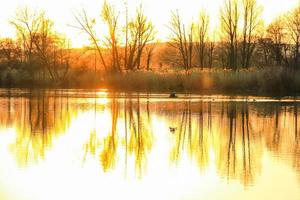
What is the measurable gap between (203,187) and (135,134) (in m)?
6.51

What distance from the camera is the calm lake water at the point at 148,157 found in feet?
29.9

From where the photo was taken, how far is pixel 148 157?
1204 cm

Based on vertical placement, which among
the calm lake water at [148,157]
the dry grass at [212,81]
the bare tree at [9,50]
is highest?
the bare tree at [9,50]

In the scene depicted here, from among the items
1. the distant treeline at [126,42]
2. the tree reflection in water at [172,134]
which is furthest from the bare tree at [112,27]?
the tree reflection in water at [172,134]

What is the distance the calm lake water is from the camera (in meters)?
9.10

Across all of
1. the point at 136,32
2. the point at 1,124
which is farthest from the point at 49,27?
the point at 1,124

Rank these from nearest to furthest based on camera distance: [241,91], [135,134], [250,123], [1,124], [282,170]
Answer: [282,170], [135,134], [1,124], [250,123], [241,91]

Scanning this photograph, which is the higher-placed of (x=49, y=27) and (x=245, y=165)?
(x=49, y=27)

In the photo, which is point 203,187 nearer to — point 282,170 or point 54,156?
point 282,170

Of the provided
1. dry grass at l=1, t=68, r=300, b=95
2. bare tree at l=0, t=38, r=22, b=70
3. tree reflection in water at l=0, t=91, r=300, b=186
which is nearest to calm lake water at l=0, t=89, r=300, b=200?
tree reflection in water at l=0, t=91, r=300, b=186

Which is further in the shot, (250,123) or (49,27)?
(49,27)

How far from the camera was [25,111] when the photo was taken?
23.1m

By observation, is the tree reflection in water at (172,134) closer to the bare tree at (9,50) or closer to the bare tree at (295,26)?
the bare tree at (295,26)

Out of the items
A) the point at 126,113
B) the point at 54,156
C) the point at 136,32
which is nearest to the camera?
the point at 54,156
